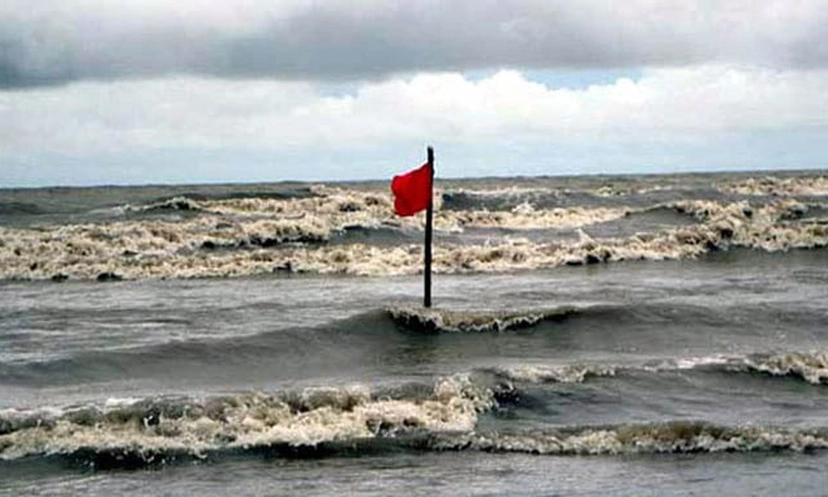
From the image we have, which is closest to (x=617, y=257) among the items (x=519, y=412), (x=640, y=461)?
(x=519, y=412)

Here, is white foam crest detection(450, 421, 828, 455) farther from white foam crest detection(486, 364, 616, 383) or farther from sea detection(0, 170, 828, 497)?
white foam crest detection(486, 364, 616, 383)

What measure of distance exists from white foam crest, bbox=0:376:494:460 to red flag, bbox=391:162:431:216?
5.80 m

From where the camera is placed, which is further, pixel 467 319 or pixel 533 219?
pixel 533 219

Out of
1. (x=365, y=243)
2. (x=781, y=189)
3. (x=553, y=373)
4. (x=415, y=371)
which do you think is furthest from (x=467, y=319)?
(x=781, y=189)

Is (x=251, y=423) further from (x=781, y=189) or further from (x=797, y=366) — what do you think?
(x=781, y=189)

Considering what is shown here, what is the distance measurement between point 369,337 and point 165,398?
5.42m

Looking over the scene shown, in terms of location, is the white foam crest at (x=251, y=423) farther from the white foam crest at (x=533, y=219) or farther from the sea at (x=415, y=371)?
the white foam crest at (x=533, y=219)

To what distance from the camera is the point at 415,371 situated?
1505cm

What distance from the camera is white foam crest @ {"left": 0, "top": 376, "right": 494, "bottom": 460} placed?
1111 centimetres

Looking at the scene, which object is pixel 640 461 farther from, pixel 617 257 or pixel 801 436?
pixel 617 257

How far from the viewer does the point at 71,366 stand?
15367 mm

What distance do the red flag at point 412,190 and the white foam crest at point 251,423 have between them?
580 cm

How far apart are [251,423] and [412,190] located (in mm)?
7436

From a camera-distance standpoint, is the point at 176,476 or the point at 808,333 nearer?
the point at 176,476
